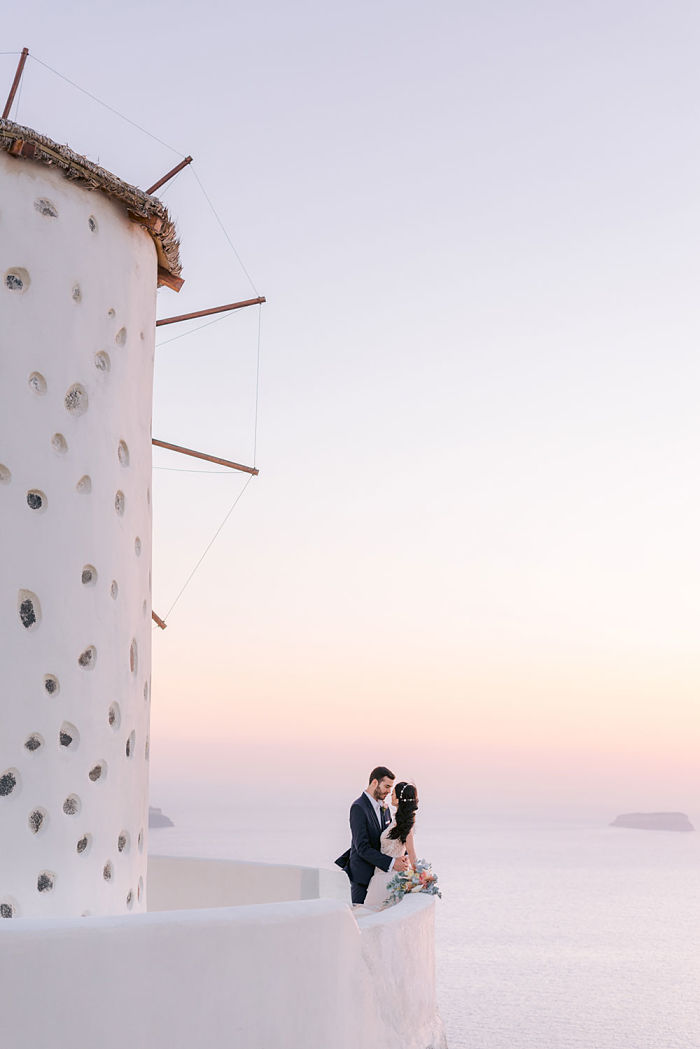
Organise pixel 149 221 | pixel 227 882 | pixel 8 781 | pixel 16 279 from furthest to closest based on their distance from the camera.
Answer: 1. pixel 227 882
2. pixel 149 221
3. pixel 16 279
4. pixel 8 781

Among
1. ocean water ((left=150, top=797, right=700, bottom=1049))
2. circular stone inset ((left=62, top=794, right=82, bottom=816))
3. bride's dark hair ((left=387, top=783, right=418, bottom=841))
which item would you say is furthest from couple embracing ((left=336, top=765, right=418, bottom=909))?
ocean water ((left=150, top=797, right=700, bottom=1049))

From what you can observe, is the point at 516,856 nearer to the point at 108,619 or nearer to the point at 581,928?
the point at 581,928

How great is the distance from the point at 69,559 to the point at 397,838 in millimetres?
3404

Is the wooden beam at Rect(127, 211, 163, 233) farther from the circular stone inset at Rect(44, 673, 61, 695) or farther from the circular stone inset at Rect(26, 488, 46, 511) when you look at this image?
the circular stone inset at Rect(44, 673, 61, 695)

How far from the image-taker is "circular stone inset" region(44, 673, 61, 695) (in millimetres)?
6875

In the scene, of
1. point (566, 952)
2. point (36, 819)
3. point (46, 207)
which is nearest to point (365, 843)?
point (36, 819)

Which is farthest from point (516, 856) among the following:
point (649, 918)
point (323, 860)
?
point (649, 918)

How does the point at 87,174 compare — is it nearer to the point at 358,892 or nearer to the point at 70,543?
the point at 70,543

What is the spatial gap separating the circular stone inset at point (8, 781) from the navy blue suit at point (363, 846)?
291 centimetres

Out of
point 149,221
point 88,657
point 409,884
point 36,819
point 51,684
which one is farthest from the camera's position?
point 409,884

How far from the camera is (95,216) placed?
763cm

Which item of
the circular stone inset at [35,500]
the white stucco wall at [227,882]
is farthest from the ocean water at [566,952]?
the circular stone inset at [35,500]

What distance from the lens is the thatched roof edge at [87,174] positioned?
706 centimetres

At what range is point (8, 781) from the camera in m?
6.65
